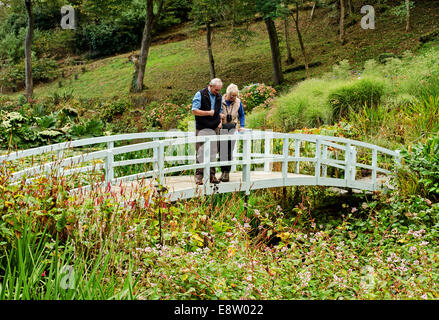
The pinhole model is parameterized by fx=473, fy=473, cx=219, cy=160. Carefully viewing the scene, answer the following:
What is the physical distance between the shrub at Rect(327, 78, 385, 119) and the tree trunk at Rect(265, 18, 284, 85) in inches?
Result: 327

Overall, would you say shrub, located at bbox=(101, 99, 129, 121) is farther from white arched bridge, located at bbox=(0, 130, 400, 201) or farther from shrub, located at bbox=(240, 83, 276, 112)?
white arched bridge, located at bbox=(0, 130, 400, 201)

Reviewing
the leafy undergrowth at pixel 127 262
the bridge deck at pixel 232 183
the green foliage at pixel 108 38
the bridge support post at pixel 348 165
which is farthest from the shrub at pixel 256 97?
the green foliage at pixel 108 38

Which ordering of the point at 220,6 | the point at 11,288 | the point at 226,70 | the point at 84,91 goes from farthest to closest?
the point at 84,91 < the point at 226,70 < the point at 220,6 < the point at 11,288

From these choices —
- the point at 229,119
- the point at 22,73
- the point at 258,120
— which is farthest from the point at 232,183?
the point at 22,73

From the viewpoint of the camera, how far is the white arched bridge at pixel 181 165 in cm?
536

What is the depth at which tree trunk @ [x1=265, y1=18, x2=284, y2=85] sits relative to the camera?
65.9 ft

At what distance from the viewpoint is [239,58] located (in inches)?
1064

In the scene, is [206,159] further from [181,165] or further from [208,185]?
[181,165]

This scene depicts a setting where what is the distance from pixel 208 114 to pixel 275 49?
566 inches

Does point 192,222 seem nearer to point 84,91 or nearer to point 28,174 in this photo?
point 28,174

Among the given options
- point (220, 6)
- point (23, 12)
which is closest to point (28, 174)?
point (220, 6)

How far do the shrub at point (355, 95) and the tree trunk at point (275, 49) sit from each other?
27.2ft
